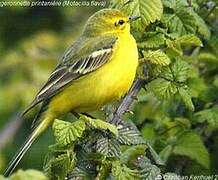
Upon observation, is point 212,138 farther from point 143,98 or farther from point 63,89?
point 63,89

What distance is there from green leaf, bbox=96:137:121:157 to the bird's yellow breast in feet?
2.22

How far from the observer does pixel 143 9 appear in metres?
3.97

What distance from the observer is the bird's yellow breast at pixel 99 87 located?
13.7 feet

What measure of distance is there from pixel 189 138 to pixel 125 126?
31.1 inches

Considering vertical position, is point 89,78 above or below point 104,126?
below

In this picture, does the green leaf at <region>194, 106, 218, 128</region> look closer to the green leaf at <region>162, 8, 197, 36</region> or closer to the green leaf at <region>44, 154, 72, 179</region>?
the green leaf at <region>162, 8, 197, 36</region>

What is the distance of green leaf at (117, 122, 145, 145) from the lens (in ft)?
11.7

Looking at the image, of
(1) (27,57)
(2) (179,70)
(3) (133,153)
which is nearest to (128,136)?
(3) (133,153)

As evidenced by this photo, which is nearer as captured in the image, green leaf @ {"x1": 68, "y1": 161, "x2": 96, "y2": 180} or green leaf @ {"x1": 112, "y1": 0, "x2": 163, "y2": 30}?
green leaf @ {"x1": 68, "y1": 161, "x2": 96, "y2": 180}

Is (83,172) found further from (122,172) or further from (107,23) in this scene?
(107,23)

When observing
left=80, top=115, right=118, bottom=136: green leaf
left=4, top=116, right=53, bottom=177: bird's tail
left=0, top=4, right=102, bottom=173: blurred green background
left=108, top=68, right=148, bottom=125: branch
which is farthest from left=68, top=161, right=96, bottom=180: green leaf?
left=0, top=4, right=102, bottom=173: blurred green background

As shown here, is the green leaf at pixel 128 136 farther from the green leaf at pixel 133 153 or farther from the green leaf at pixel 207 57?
the green leaf at pixel 207 57

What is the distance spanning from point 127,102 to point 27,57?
3126 mm

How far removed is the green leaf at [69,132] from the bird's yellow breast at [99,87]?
724mm
